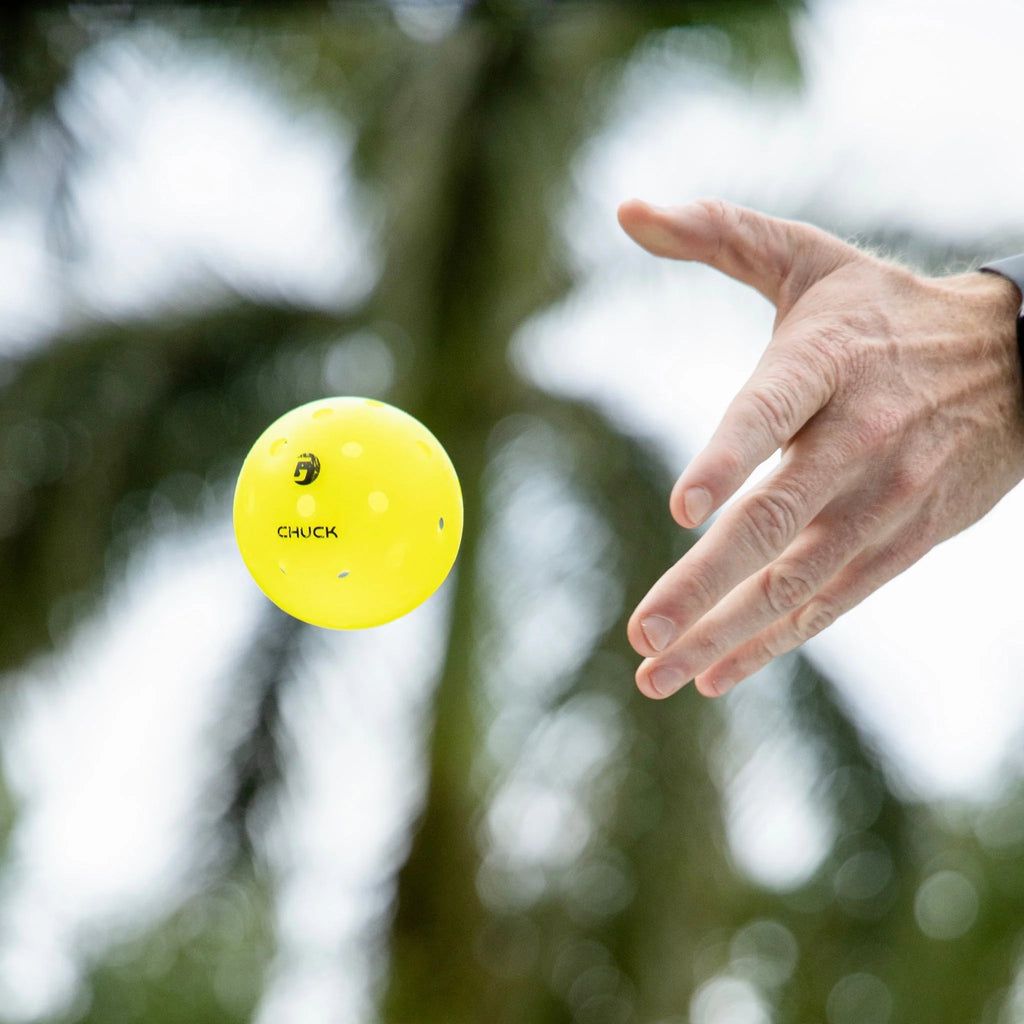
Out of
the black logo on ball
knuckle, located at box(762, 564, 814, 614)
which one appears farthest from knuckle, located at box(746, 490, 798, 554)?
the black logo on ball

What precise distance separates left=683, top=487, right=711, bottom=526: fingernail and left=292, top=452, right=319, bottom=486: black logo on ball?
0.63m

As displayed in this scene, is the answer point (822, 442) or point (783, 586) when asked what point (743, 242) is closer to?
point (822, 442)

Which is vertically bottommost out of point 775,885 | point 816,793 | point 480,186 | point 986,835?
point 986,835

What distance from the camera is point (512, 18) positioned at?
13.8ft

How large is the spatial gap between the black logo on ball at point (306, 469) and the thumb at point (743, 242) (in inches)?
24.0

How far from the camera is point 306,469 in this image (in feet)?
5.55

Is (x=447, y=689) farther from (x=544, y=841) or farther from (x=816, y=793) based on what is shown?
(x=816, y=793)

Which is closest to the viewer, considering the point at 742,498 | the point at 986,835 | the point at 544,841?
the point at 742,498

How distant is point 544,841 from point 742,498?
227 cm

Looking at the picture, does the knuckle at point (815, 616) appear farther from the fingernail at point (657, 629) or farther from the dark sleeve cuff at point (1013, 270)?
the dark sleeve cuff at point (1013, 270)

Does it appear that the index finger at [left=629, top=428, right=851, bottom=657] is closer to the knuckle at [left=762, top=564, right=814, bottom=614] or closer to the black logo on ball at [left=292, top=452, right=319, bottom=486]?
the knuckle at [left=762, top=564, right=814, bottom=614]

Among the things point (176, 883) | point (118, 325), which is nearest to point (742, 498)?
point (176, 883)

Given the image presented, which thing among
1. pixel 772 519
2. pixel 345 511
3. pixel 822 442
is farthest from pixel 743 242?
pixel 345 511

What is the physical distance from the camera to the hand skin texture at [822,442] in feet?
4.58
